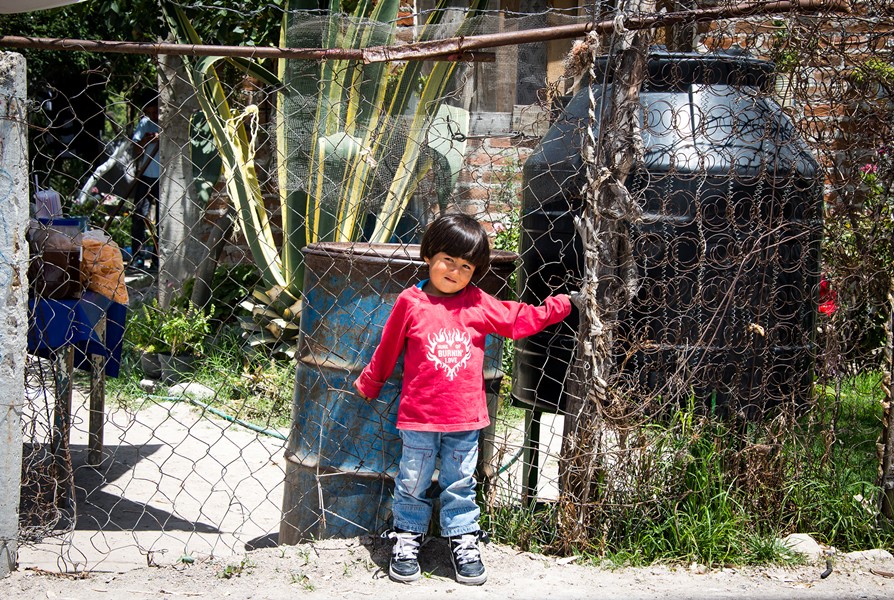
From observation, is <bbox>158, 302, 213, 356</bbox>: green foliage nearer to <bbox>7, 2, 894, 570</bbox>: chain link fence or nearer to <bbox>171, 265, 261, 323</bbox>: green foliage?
<bbox>171, 265, 261, 323</bbox>: green foliage

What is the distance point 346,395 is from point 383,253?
523 millimetres

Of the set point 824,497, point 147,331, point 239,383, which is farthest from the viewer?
point 147,331

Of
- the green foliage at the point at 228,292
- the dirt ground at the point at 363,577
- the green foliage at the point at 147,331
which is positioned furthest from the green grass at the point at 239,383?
the dirt ground at the point at 363,577

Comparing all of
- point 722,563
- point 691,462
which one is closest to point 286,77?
point 691,462

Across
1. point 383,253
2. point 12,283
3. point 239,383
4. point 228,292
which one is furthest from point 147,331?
point 383,253

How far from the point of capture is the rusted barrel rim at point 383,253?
2.92 meters

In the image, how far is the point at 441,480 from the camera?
2.84m

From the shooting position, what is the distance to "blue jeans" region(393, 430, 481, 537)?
9.12ft

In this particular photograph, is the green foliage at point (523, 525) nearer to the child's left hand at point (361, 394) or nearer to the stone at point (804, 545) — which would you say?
the child's left hand at point (361, 394)

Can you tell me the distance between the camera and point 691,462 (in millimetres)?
3055

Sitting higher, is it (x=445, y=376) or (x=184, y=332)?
(x=445, y=376)

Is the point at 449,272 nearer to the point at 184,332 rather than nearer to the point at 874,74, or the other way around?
the point at 874,74

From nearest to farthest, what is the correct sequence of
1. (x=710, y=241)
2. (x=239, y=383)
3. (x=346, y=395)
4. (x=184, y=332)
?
(x=346, y=395) < (x=710, y=241) < (x=239, y=383) < (x=184, y=332)

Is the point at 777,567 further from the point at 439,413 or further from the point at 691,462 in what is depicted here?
the point at 439,413
